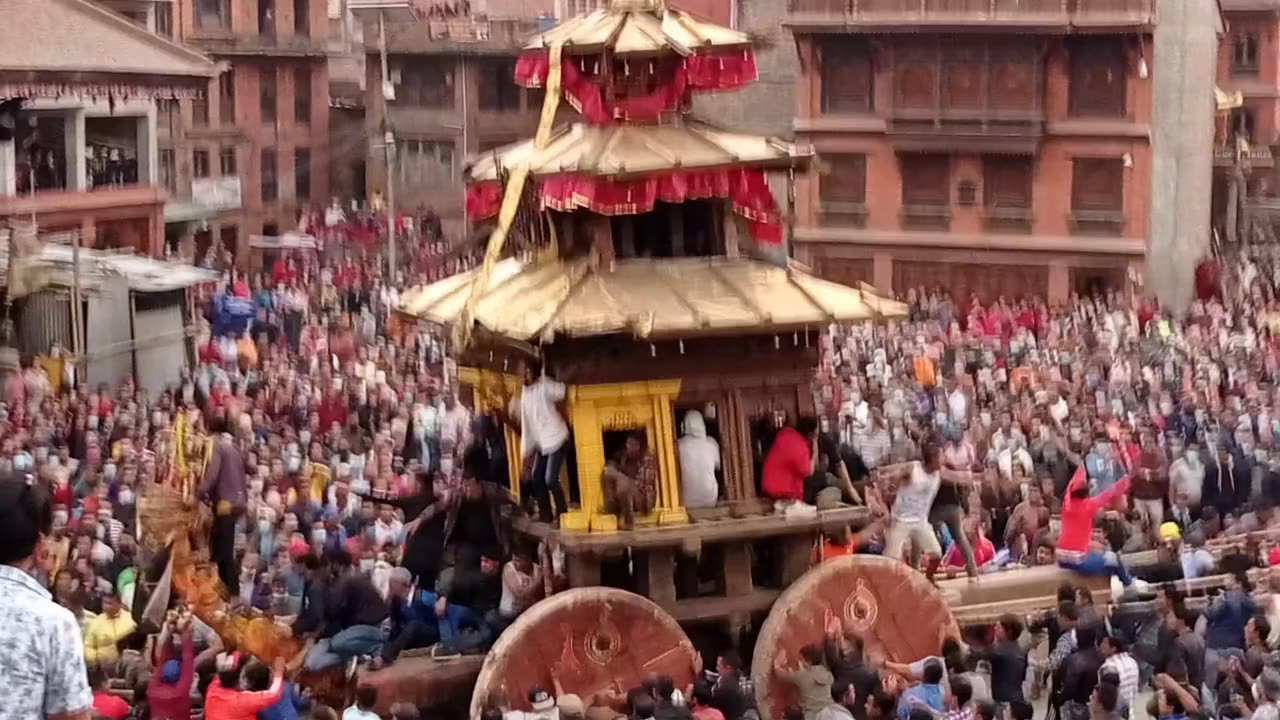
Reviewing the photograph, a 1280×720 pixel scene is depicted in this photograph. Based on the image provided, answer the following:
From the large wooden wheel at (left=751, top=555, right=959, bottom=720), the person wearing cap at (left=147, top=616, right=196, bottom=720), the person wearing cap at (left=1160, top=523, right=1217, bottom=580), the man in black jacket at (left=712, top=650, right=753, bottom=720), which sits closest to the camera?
the man in black jacket at (left=712, top=650, right=753, bottom=720)

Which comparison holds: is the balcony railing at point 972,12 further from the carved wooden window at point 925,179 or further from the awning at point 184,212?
the awning at point 184,212

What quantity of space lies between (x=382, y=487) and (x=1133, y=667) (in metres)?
9.08

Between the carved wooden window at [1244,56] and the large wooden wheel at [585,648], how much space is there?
49349 mm

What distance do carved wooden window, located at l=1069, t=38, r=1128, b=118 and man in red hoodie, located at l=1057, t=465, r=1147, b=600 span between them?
83.1 ft

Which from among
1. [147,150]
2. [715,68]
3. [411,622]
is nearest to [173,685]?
[411,622]

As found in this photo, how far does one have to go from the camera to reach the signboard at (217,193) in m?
49.0

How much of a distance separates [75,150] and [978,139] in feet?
62.4

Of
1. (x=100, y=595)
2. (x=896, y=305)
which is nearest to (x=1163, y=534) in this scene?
(x=896, y=305)

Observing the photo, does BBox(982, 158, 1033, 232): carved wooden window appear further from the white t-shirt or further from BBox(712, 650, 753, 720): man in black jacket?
BBox(712, 650, 753, 720): man in black jacket

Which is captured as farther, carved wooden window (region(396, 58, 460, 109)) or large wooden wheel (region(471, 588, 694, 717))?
carved wooden window (region(396, 58, 460, 109))

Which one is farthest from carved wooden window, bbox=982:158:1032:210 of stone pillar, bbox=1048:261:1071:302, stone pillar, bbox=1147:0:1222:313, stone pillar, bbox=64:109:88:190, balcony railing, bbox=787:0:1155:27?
stone pillar, bbox=64:109:88:190

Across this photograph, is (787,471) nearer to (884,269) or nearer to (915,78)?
(884,269)

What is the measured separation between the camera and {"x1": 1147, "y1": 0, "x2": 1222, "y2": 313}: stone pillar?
39156 millimetres

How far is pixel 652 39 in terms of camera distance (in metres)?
12.2
